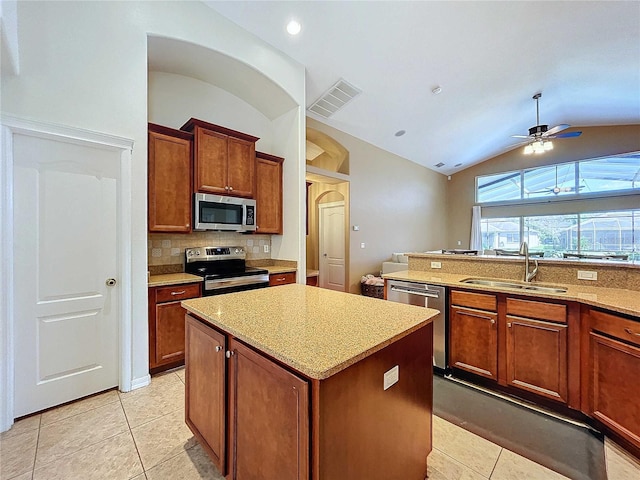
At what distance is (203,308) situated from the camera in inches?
59.3

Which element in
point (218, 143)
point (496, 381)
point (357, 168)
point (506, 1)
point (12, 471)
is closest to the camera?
point (12, 471)

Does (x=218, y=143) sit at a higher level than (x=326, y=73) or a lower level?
lower

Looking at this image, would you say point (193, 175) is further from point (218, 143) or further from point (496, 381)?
point (496, 381)

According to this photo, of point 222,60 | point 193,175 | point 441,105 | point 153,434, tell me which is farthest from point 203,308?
point 441,105

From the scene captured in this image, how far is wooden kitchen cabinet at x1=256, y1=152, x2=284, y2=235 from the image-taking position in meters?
3.72

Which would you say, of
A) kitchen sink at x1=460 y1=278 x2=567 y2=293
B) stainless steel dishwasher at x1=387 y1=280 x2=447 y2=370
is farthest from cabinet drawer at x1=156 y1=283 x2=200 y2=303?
kitchen sink at x1=460 y1=278 x2=567 y2=293

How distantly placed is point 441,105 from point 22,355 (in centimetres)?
604

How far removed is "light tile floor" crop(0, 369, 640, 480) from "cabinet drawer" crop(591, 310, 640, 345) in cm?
69

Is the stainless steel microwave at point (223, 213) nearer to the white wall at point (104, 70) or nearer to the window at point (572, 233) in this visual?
the white wall at point (104, 70)

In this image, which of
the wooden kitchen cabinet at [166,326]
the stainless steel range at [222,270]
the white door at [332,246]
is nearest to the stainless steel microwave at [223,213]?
the stainless steel range at [222,270]

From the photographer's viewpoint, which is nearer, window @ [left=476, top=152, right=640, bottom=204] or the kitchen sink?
the kitchen sink

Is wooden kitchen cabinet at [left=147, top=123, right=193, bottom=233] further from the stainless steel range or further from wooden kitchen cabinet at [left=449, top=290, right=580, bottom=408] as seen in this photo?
wooden kitchen cabinet at [left=449, top=290, right=580, bottom=408]

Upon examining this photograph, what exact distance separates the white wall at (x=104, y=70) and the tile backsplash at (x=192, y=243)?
76 centimetres

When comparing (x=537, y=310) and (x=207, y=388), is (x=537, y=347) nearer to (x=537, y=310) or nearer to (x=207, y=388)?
(x=537, y=310)
